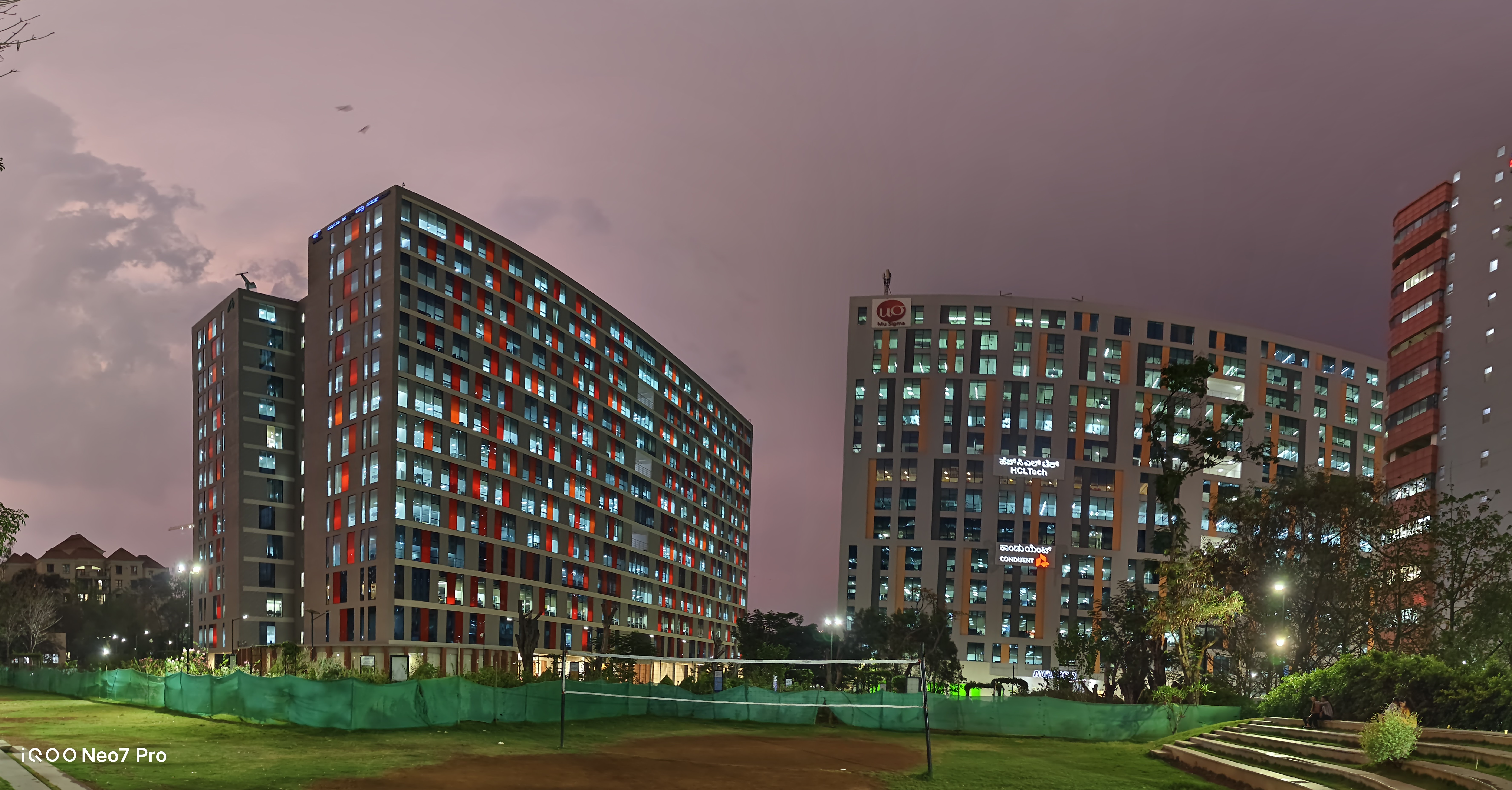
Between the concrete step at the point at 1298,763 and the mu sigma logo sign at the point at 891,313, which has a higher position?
the mu sigma logo sign at the point at 891,313

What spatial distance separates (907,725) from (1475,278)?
92583mm

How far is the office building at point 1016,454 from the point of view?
159 m

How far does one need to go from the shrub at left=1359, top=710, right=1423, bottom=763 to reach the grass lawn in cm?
455

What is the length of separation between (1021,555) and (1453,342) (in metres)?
61.9

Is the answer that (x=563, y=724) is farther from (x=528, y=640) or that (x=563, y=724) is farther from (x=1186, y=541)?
(x=1186, y=541)

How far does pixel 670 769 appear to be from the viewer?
31812mm

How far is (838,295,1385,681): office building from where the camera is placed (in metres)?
159

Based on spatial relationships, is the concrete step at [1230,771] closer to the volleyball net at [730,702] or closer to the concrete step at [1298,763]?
the concrete step at [1298,763]

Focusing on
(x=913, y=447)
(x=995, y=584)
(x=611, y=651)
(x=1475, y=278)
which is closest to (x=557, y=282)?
(x=611, y=651)

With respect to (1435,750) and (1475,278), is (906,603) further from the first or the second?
(1435,750)

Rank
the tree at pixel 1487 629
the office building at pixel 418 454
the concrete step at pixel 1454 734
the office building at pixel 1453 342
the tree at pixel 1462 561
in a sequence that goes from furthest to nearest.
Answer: the office building at pixel 418 454
the office building at pixel 1453 342
the tree at pixel 1462 561
the tree at pixel 1487 629
the concrete step at pixel 1454 734

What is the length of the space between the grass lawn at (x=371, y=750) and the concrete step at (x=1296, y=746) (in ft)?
9.78

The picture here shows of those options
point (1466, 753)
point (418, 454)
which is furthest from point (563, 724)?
point (418, 454)

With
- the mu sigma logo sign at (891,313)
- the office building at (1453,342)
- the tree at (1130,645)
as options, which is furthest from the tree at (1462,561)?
the mu sigma logo sign at (891,313)
